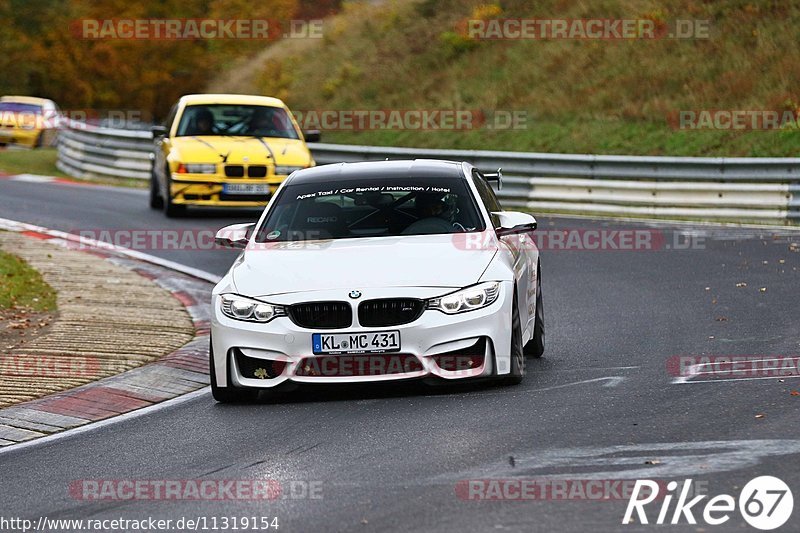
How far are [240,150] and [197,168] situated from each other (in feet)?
2.15

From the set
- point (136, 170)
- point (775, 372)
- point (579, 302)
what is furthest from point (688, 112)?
point (775, 372)

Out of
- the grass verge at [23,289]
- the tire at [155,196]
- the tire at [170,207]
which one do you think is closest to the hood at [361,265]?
the grass verge at [23,289]

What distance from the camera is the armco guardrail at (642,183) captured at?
20.4 m

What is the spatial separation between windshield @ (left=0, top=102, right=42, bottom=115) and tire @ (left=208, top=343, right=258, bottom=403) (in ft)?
113

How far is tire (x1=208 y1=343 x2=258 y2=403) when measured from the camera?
30.7 feet

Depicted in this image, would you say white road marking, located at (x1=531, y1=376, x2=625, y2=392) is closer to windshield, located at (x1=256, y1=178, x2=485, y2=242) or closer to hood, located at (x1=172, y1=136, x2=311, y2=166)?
windshield, located at (x1=256, y1=178, x2=485, y2=242)

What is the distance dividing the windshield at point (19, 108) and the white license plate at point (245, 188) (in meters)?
23.0

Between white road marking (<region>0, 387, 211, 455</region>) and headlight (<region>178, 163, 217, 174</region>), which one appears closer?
white road marking (<region>0, 387, 211, 455</region>)

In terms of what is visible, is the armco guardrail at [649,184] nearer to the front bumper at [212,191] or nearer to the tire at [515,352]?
the front bumper at [212,191]

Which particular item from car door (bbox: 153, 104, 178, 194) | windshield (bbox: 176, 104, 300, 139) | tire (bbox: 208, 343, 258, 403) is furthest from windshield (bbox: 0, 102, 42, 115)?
tire (bbox: 208, 343, 258, 403)

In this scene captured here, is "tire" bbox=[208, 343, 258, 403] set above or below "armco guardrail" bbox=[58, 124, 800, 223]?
below

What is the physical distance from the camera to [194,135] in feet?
72.2

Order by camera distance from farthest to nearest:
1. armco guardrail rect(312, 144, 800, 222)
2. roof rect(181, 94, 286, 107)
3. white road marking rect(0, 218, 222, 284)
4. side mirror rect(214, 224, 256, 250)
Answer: roof rect(181, 94, 286, 107) < armco guardrail rect(312, 144, 800, 222) < white road marking rect(0, 218, 222, 284) < side mirror rect(214, 224, 256, 250)

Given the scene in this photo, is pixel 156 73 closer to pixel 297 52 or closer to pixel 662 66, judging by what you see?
pixel 297 52
